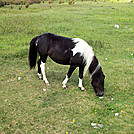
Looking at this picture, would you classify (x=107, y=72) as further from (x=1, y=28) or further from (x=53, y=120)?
(x=1, y=28)

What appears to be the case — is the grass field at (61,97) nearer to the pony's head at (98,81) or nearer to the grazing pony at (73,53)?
the pony's head at (98,81)

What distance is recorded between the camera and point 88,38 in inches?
465

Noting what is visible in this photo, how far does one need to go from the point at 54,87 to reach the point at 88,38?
6.70m

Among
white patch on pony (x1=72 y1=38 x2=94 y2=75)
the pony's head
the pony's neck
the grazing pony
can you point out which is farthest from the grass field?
white patch on pony (x1=72 y1=38 x2=94 y2=75)

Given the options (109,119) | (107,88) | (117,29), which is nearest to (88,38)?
(117,29)

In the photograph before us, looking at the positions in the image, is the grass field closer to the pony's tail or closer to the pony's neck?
the pony's tail

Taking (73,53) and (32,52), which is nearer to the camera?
(73,53)

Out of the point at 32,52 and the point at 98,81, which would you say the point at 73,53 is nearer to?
the point at 98,81

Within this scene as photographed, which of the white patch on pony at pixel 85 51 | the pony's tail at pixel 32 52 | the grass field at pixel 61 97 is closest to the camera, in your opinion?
the grass field at pixel 61 97

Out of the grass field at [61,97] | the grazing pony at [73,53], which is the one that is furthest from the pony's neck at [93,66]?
the grass field at [61,97]

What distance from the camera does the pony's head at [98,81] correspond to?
5.52 m

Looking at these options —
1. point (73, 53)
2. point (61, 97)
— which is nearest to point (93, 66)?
point (73, 53)

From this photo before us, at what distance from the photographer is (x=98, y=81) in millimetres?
5543

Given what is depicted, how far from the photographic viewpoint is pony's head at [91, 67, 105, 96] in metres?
5.52
